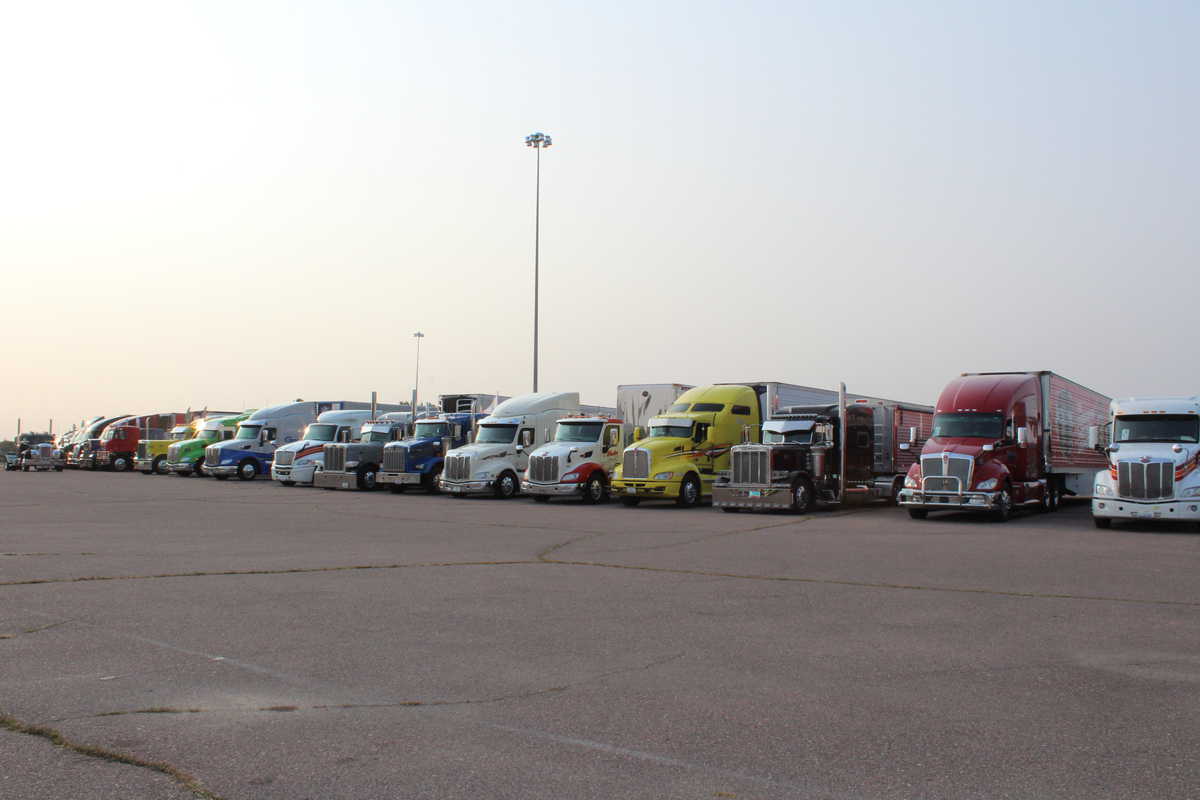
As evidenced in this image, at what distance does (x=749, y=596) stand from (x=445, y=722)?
5.79m

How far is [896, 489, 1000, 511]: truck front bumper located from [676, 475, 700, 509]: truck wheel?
19.9 feet

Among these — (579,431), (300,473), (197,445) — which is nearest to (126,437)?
(197,445)

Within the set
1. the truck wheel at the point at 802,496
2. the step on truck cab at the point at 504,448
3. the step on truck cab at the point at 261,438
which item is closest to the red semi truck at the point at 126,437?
the step on truck cab at the point at 261,438

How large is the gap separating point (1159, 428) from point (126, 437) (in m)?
48.6

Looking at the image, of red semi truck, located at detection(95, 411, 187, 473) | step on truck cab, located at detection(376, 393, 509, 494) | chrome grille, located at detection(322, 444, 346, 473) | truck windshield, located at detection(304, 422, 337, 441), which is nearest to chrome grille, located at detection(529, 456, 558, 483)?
step on truck cab, located at detection(376, 393, 509, 494)

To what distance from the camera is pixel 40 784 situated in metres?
5.02

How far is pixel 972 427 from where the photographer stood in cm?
2436

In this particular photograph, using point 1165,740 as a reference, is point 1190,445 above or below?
above

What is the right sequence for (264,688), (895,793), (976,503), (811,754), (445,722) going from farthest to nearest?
(976,503), (264,688), (445,722), (811,754), (895,793)

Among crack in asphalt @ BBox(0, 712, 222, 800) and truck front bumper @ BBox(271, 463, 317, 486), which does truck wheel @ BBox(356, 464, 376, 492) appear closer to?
truck front bumper @ BBox(271, 463, 317, 486)

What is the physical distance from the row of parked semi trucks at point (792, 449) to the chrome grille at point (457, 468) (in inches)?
1.8

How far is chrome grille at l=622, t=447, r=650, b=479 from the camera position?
2788cm

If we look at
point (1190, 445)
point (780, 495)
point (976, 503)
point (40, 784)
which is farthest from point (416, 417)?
point (40, 784)

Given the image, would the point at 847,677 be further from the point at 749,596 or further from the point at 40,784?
the point at 40,784
